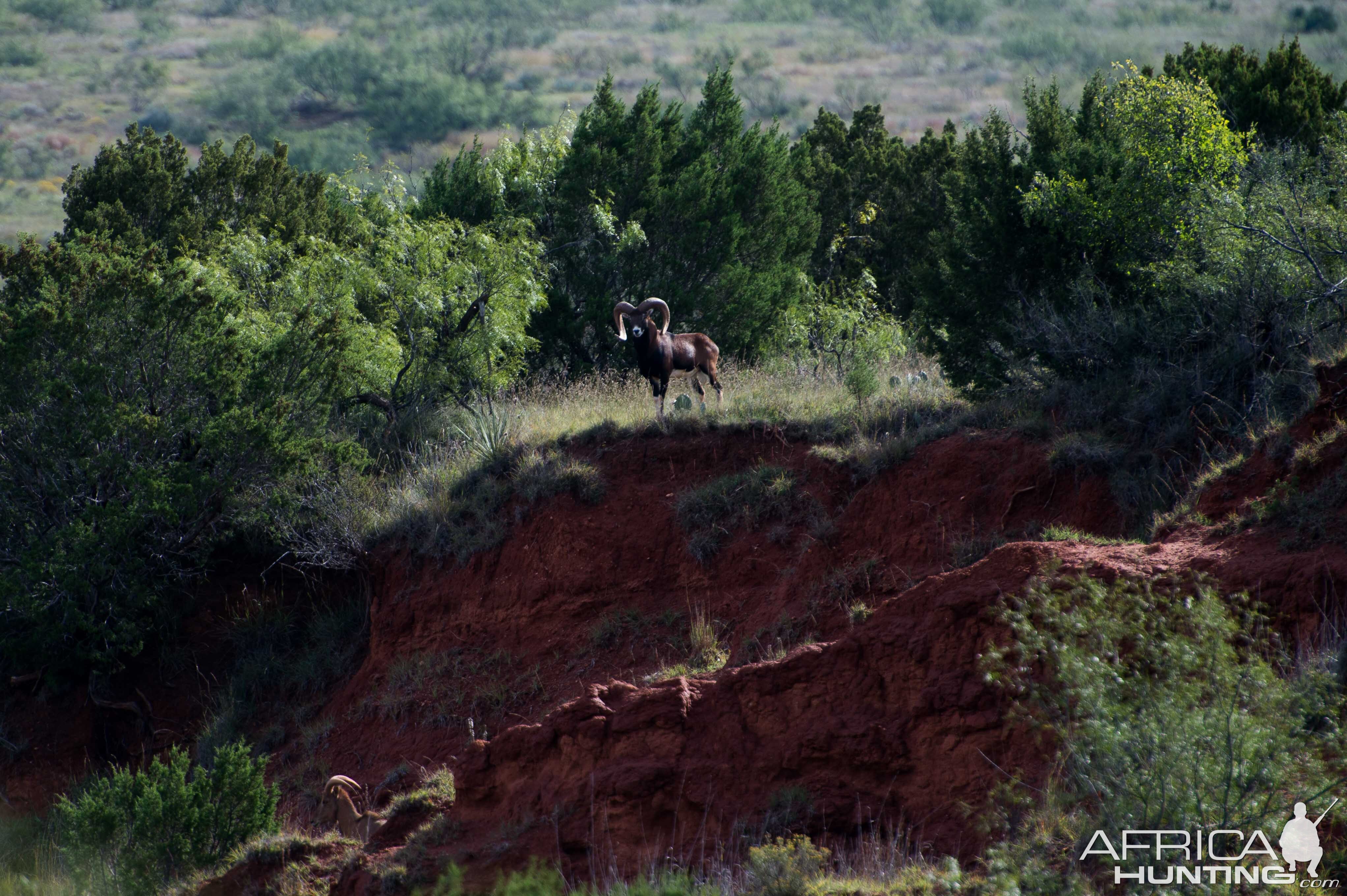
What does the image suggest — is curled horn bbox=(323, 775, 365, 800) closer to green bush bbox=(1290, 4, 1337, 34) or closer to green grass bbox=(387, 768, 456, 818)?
green grass bbox=(387, 768, 456, 818)

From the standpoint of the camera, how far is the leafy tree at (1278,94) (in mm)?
18688

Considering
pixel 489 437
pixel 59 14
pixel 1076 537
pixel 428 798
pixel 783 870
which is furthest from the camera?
pixel 59 14

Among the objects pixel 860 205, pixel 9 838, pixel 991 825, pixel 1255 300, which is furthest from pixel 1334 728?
pixel 860 205

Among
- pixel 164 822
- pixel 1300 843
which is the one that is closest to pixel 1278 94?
pixel 1300 843

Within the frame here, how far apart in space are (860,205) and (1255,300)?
57.4ft

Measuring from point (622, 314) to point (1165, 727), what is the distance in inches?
378

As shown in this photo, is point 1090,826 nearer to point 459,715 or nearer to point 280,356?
point 459,715

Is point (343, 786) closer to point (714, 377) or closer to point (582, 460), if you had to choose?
point (582, 460)

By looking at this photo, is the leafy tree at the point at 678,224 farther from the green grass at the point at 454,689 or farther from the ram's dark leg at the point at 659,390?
the green grass at the point at 454,689

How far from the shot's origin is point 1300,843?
5.58 m

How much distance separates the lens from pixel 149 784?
9.78 metres

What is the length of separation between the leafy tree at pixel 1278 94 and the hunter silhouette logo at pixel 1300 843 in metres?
14.8

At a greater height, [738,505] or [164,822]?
[738,505]

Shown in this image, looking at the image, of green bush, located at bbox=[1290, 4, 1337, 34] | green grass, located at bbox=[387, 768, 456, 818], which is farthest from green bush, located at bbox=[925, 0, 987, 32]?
green grass, located at bbox=[387, 768, 456, 818]
